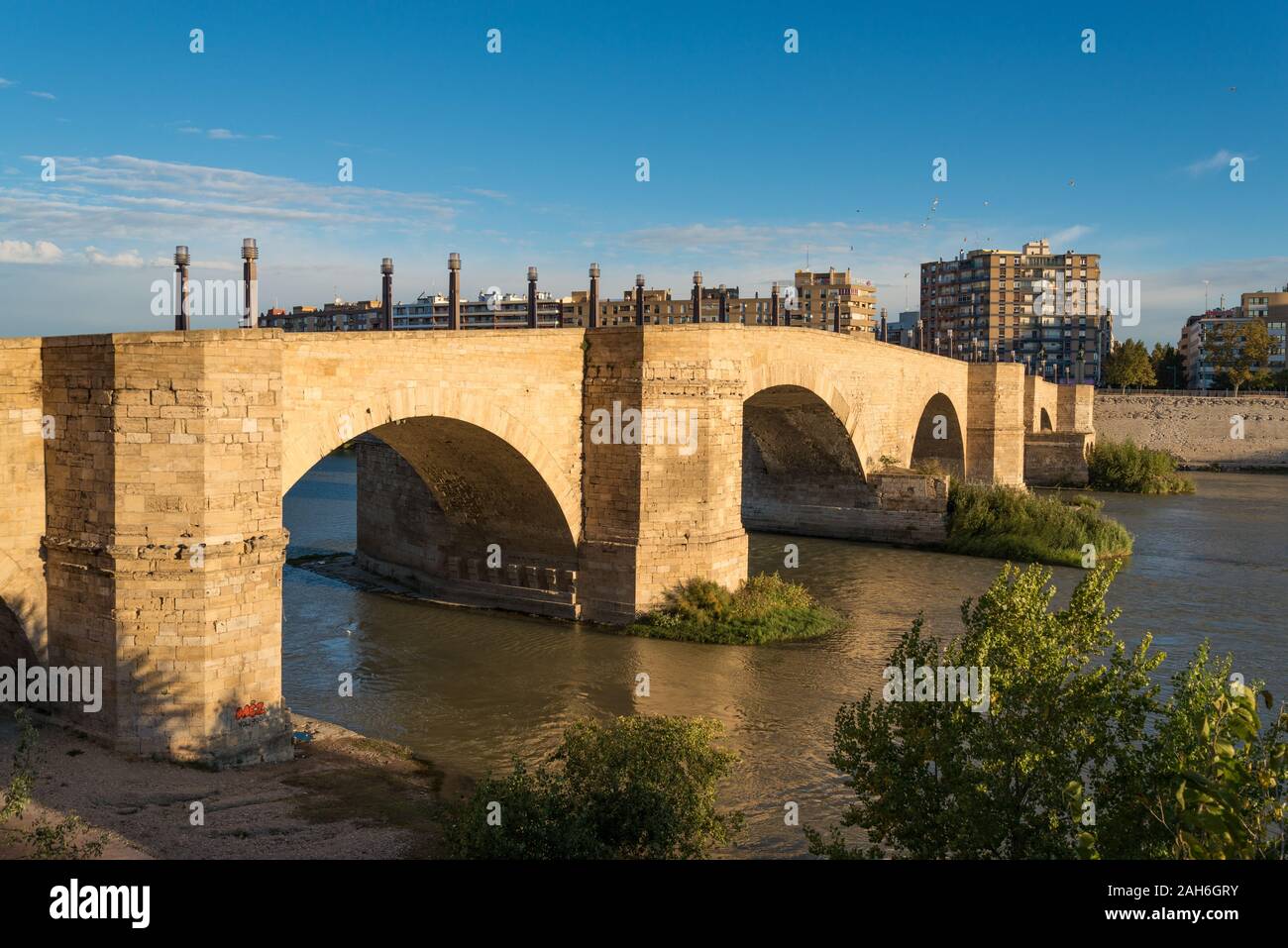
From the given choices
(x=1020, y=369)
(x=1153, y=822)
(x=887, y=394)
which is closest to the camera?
(x=1153, y=822)

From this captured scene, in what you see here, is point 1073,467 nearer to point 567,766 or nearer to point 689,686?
point 689,686

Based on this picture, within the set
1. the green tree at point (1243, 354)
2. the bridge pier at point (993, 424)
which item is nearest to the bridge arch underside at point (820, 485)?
the bridge pier at point (993, 424)

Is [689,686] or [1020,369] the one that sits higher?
[1020,369]

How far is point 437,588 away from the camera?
878 inches

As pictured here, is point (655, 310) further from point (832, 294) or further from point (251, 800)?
point (251, 800)

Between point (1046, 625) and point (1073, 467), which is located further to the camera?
point (1073, 467)

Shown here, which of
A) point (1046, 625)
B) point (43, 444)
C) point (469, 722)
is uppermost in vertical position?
point (43, 444)

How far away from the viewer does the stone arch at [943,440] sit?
41750 mm

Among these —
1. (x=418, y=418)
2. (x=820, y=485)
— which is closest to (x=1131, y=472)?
(x=820, y=485)

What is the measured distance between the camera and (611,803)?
31.0ft

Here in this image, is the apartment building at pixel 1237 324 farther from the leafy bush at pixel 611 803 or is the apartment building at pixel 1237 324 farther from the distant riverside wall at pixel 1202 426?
the leafy bush at pixel 611 803
